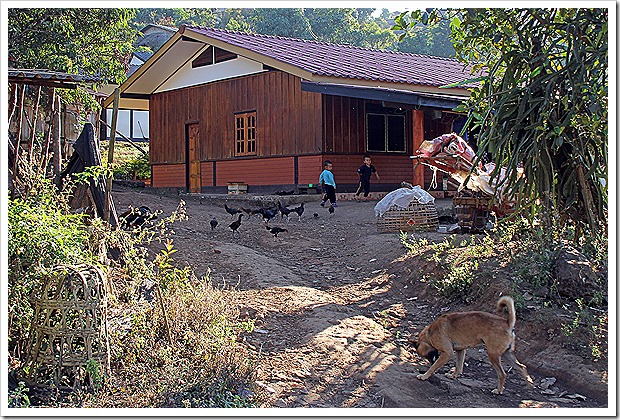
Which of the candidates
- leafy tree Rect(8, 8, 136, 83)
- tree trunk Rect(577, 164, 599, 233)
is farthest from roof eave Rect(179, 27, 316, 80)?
tree trunk Rect(577, 164, 599, 233)

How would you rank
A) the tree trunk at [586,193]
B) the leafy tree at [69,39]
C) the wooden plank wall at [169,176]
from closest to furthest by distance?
the tree trunk at [586,193]
the leafy tree at [69,39]
the wooden plank wall at [169,176]

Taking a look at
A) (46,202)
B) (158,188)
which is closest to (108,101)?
(158,188)

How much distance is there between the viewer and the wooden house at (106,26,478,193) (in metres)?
18.0

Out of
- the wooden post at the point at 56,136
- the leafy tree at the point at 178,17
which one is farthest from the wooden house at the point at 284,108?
the leafy tree at the point at 178,17

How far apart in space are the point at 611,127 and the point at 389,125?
14.6m

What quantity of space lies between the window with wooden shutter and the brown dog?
15.1m

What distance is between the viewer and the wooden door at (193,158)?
22781 millimetres

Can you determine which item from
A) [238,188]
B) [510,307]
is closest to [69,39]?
[238,188]

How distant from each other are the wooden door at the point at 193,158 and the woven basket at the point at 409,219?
11.7 m

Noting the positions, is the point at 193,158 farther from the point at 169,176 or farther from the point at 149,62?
the point at 149,62

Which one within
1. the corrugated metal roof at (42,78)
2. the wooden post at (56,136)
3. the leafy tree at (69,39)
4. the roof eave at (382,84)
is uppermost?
the leafy tree at (69,39)

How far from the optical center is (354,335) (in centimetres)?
693

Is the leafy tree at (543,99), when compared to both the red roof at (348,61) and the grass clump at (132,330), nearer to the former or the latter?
the grass clump at (132,330)

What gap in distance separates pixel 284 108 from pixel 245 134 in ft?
6.31
